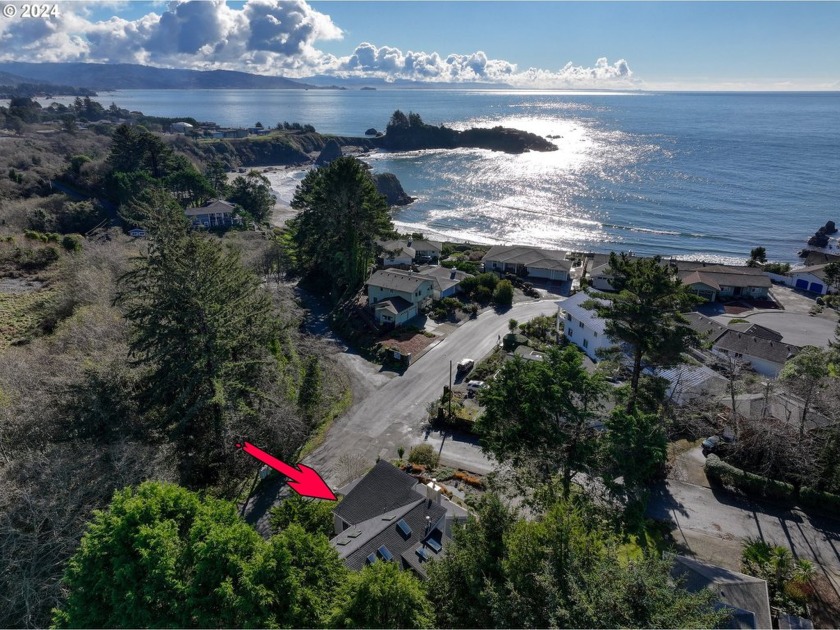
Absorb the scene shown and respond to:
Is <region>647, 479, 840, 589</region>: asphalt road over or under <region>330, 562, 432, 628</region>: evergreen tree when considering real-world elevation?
under

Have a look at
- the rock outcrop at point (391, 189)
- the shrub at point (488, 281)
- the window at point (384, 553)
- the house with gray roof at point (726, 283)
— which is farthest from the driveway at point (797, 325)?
the rock outcrop at point (391, 189)

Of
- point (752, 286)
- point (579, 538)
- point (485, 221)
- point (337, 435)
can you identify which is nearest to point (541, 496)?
point (579, 538)

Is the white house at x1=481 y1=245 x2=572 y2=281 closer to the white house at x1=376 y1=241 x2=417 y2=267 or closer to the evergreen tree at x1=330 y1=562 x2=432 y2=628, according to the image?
the white house at x1=376 y1=241 x2=417 y2=267

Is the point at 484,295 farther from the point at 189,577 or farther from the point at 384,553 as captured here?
the point at 189,577

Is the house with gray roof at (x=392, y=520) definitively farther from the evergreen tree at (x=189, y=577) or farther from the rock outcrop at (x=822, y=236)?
the rock outcrop at (x=822, y=236)

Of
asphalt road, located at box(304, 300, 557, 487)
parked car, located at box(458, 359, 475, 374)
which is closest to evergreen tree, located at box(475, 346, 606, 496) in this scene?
asphalt road, located at box(304, 300, 557, 487)
